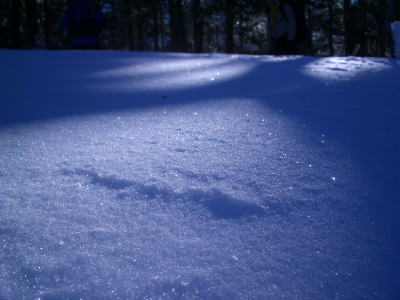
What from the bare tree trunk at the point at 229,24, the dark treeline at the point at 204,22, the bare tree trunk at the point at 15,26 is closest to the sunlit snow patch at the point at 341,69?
the dark treeline at the point at 204,22

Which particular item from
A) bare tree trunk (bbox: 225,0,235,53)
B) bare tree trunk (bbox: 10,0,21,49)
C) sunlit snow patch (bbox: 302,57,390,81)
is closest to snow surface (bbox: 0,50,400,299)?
sunlit snow patch (bbox: 302,57,390,81)

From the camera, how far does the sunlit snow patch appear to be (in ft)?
7.01

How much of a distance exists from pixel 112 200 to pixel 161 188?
129mm

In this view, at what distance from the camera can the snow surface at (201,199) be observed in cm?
55

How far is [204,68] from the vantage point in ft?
8.51

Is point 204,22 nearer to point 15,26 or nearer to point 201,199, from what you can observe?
point 15,26

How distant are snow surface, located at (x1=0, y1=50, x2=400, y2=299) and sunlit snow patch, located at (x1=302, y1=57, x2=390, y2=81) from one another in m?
0.58

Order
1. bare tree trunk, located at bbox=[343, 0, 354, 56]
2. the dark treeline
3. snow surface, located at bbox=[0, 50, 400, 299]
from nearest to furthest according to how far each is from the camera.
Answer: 1. snow surface, located at bbox=[0, 50, 400, 299]
2. the dark treeline
3. bare tree trunk, located at bbox=[343, 0, 354, 56]

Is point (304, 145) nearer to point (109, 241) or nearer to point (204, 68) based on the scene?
point (109, 241)

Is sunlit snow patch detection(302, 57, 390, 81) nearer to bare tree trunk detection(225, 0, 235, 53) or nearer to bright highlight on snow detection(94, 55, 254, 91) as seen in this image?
bright highlight on snow detection(94, 55, 254, 91)

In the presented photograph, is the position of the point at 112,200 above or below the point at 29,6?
below

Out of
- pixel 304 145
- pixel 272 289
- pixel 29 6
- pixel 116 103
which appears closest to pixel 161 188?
pixel 272 289

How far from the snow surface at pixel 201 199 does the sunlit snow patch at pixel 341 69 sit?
1.90 ft

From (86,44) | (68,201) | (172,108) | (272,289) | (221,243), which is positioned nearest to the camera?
(272,289)
